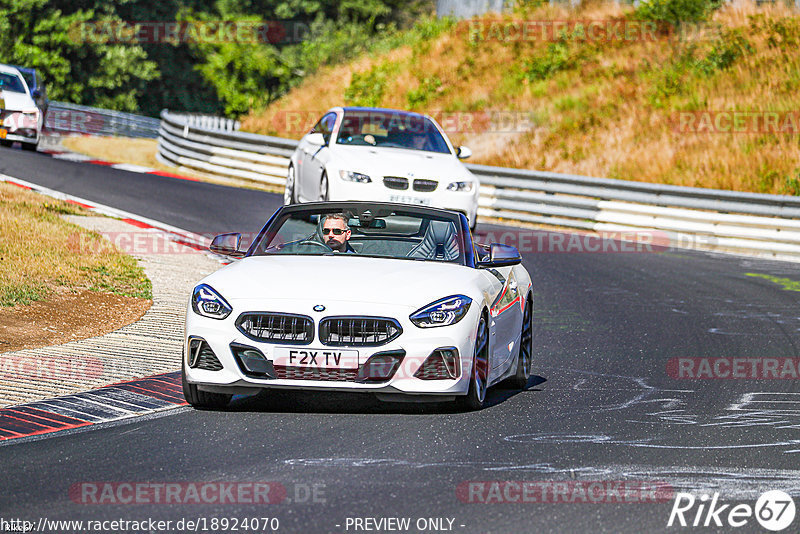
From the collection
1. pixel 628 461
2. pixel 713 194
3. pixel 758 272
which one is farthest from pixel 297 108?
pixel 628 461

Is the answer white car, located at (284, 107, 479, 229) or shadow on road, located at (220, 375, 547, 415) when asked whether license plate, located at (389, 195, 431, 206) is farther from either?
shadow on road, located at (220, 375, 547, 415)

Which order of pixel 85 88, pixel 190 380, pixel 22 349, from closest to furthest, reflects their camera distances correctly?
pixel 190 380, pixel 22 349, pixel 85 88

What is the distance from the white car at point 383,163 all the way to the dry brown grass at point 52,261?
3045 millimetres

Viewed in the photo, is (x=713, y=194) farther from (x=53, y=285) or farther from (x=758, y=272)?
(x=53, y=285)

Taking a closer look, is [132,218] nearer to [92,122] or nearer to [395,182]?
[395,182]

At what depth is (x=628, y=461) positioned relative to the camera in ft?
22.6

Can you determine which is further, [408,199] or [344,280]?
[408,199]

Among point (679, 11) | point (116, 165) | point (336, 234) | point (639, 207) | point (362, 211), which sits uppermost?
Result: point (679, 11)

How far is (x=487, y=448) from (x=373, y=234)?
104 inches

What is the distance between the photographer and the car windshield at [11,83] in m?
26.2

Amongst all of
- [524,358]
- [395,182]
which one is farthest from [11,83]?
[524,358]

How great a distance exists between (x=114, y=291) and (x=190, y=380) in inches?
208

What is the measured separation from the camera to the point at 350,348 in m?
7.55

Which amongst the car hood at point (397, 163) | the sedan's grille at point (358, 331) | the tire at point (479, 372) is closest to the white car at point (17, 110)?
the car hood at point (397, 163)
